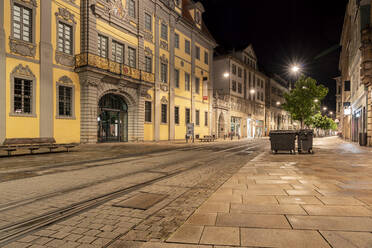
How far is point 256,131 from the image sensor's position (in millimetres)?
59844

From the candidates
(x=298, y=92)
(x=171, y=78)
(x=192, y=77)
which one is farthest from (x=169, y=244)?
(x=298, y=92)

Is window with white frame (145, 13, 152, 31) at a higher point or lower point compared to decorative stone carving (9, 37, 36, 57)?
higher

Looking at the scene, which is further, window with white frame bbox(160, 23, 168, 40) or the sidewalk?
window with white frame bbox(160, 23, 168, 40)

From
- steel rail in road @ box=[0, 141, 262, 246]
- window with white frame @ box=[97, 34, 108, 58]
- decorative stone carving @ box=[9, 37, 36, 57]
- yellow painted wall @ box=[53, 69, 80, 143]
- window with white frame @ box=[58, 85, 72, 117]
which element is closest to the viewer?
steel rail in road @ box=[0, 141, 262, 246]

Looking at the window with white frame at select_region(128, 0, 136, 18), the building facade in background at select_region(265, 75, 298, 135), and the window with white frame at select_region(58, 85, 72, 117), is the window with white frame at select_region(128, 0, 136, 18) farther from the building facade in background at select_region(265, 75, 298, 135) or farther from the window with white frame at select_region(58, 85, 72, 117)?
the building facade in background at select_region(265, 75, 298, 135)

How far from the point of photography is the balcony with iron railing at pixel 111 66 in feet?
62.2

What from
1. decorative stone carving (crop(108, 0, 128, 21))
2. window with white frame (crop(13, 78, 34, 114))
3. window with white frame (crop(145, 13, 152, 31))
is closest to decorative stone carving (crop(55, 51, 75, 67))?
window with white frame (crop(13, 78, 34, 114))

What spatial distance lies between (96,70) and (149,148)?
7391 mm

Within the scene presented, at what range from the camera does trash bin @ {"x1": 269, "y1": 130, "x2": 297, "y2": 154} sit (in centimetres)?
1343

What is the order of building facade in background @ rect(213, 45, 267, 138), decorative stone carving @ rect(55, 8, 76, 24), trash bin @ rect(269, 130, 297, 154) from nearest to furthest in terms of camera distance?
trash bin @ rect(269, 130, 297, 154) → decorative stone carving @ rect(55, 8, 76, 24) → building facade in background @ rect(213, 45, 267, 138)

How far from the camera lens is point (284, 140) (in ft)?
45.1

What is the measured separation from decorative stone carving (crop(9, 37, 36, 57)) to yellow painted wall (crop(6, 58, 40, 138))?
58 cm

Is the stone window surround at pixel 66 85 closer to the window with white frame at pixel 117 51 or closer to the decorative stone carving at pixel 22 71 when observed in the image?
the decorative stone carving at pixel 22 71

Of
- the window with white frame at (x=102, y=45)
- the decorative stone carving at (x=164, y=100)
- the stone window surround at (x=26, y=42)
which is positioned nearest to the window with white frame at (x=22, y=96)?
the stone window surround at (x=26, y=42)
